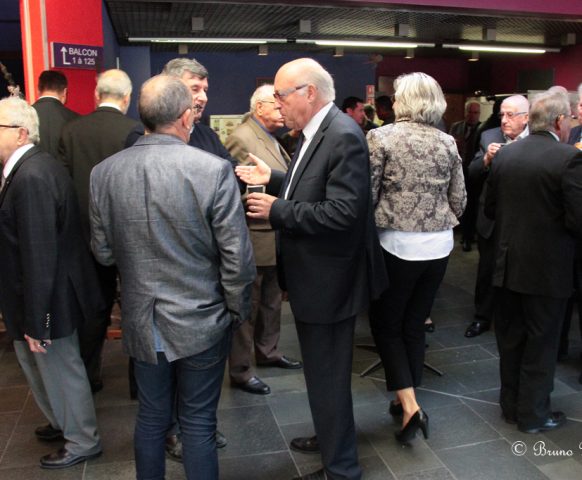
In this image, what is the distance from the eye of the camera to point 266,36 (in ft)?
27.7

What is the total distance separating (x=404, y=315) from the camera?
9.30 feet

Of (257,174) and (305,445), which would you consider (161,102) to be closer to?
(257,174)

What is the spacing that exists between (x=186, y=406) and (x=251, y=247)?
23.9 inches

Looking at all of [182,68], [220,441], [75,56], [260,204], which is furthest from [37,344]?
[75,56]

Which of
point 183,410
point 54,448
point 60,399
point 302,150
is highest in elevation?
point 302,150

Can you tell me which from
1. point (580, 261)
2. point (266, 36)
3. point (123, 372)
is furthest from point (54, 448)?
point (266, 36)

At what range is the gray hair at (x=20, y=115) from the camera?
2.39 metres

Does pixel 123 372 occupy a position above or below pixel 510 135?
below

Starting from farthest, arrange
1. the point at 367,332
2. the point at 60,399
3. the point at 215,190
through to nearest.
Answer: the point at 367,332, the point at 60,399, the point at 215,190

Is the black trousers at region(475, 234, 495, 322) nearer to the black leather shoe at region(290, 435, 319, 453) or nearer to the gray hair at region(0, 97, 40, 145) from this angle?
the black leather shoe at region(290, 435, 319, 453)

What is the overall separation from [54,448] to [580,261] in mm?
3161

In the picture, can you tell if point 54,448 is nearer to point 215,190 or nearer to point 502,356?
point 215,190

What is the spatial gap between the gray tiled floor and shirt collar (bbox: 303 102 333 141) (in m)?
1.47

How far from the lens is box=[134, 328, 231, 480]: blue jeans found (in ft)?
6.73
